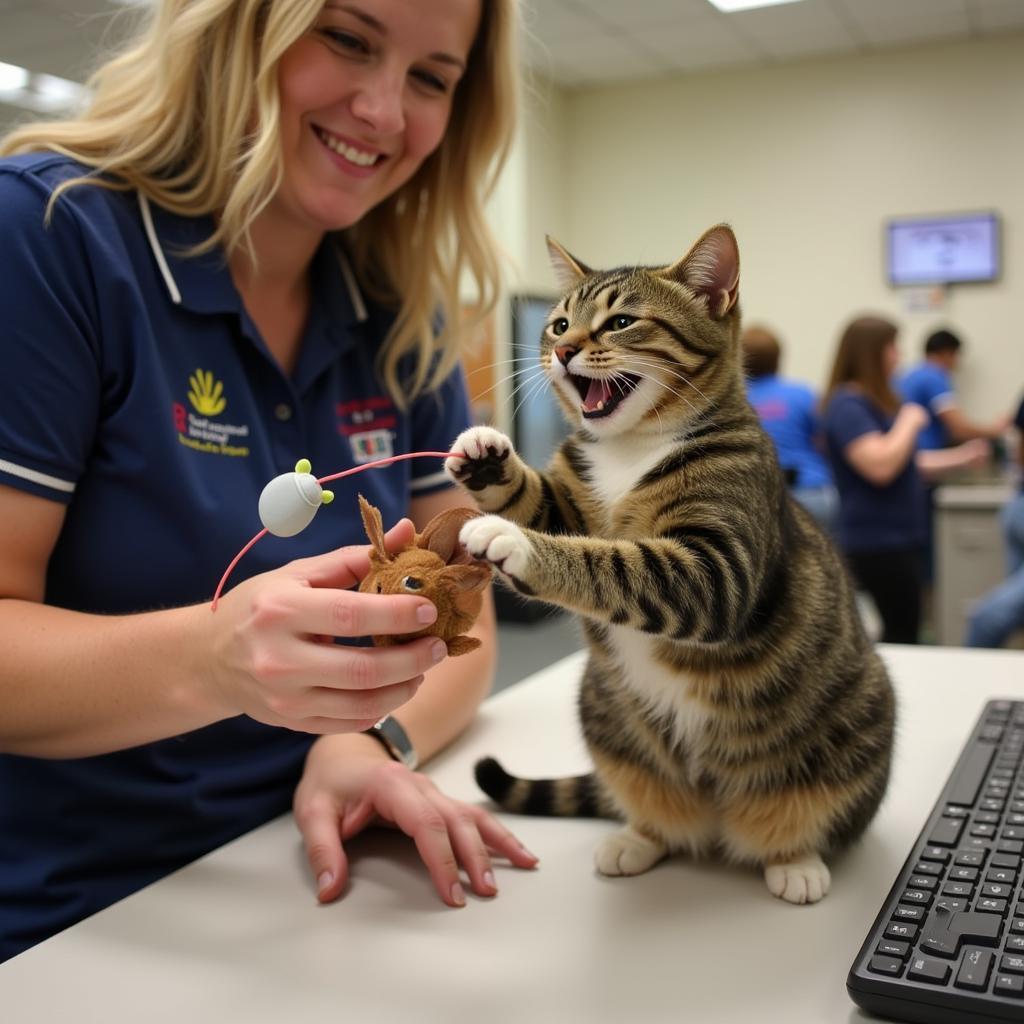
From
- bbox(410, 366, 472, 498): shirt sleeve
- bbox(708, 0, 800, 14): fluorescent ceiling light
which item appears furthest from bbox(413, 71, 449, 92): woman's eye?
bbox(708, 0, 800, 14): fluorescent ceiling light

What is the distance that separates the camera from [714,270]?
2.86 ft

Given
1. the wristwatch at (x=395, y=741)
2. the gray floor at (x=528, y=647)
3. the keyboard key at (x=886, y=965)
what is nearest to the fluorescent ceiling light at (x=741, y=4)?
the gray floor at (x=528, y=647)

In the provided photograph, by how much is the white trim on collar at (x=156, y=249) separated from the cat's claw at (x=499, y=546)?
0.57 metres

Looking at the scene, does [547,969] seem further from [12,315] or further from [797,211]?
[797,211]

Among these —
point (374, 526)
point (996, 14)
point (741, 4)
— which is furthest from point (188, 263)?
point (996, 14)

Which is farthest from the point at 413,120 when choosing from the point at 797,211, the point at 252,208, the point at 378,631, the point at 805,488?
the point at 797,211

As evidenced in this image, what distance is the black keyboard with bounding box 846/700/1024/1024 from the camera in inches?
26.0

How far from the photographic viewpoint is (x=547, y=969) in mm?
771

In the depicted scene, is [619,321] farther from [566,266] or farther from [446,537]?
[446,537]

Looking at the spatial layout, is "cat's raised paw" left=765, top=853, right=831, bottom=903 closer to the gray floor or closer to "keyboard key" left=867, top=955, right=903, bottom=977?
"keyboard key" left=867, top=955, right=903, bottom=977

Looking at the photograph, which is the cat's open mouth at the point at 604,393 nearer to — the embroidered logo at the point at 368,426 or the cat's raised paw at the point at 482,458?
the cat's raised paw at the point at 482,458

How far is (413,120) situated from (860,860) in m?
0.94

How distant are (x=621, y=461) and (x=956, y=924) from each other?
0.46m

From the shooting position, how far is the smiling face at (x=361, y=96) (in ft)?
3.53
